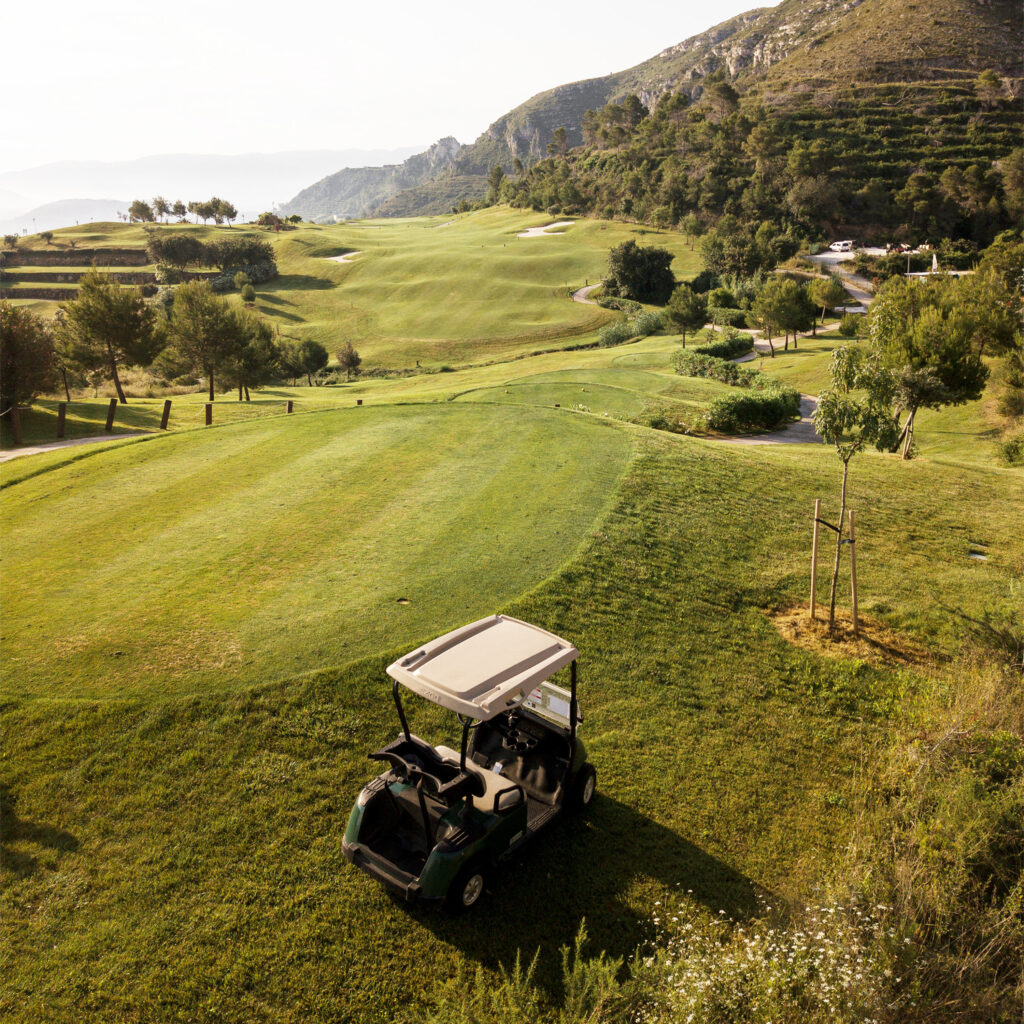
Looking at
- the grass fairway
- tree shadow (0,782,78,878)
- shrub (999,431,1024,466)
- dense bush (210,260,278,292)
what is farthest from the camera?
dense bush (210,260,278,292)

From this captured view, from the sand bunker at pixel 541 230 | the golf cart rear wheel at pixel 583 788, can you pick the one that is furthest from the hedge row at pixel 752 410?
the sand bunker at pixel 541 230

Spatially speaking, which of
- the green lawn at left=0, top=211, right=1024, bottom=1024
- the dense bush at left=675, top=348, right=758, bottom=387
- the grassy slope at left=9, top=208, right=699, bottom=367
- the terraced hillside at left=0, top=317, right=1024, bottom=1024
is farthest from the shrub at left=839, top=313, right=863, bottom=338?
the terraced hillside at left=0, top=317, right=1024, bottom=1024

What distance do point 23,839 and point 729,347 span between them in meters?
59.2

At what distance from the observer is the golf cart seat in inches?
282

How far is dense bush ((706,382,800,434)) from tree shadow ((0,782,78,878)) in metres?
27.3

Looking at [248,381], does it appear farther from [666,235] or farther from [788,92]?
[788,92]

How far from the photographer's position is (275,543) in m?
13.7

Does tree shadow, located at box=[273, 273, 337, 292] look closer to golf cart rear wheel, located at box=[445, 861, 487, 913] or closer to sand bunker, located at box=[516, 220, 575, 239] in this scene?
sand bunker, located at box=[516, 220, 575, 239]

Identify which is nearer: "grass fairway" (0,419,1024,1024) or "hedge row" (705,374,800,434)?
"grass fairway" (0,419,1024,1024)

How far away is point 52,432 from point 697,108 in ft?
588

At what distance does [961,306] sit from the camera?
124 feet

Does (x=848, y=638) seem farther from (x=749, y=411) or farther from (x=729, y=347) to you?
(x=729, y=347)

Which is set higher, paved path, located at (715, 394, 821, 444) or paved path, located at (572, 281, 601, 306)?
paved path, located at (572, 281, 601, 306)

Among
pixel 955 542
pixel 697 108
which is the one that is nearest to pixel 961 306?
pixel 955 542
